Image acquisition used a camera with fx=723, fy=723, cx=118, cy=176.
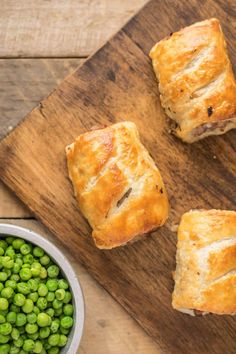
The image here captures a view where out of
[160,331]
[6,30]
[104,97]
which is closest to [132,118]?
[104,97]

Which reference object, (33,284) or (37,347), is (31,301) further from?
(37,347)

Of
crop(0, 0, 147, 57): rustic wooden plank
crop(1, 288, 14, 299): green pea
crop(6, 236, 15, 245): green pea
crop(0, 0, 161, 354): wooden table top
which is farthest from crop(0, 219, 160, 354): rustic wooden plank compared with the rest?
crop(0, 0, 147, 57): rustic wooden plank

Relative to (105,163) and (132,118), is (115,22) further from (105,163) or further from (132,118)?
(105,163)

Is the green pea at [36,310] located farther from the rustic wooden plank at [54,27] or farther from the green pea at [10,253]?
the rustic wooden plank at [54,27]

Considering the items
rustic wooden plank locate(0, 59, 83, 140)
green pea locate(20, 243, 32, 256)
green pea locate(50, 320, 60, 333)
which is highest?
rustic wooden plank locate(0, 59, 83, 140)

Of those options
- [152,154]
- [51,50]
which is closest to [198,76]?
[152,154]

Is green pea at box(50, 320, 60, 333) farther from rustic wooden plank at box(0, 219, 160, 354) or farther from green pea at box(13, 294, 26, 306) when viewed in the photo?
rustic wooden plank at box(0, 219, 160, 354)
